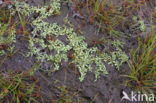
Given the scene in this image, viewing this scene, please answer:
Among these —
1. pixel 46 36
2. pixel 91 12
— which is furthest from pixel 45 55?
pixel 91 12

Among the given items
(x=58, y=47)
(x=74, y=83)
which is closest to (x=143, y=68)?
(x=74, y=83)

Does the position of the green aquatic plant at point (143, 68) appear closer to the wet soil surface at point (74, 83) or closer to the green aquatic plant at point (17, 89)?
the wet soil surface at point (74, 83)

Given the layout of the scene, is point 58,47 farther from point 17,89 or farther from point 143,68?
point 143,68

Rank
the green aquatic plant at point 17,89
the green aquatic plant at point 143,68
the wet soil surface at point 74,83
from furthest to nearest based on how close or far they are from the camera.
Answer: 1. the green aquatic plant at point 143,68
2. the wet soil surface at point 74,83
3. the green aquatic plant at point 17,89

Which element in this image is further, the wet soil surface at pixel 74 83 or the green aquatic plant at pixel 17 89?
the wet soil surface at pixel 74 83

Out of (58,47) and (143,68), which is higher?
(58,47)

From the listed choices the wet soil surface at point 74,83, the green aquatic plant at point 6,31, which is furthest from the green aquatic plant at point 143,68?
the green aquatic plant at point 6,31


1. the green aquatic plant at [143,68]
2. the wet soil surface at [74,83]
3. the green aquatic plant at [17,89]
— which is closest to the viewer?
the green aquatic plant at [17,89]

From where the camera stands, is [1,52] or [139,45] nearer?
[1,52]

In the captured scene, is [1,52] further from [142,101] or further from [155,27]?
[155,27]
